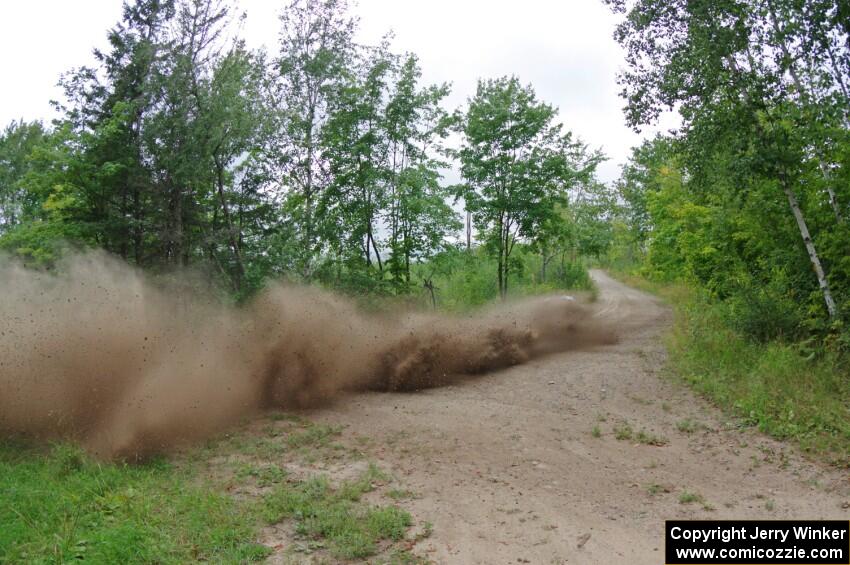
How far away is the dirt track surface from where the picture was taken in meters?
5.45

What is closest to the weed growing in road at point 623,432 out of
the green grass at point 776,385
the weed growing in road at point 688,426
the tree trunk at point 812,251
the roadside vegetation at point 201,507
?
the weed growing in road at point 688,426

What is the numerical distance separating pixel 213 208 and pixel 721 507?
700 inches

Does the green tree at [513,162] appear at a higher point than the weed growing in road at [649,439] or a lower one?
higher

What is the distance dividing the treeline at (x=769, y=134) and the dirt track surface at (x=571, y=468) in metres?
3.69

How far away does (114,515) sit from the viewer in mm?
6113

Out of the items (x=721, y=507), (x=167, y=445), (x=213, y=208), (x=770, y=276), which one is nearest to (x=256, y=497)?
(x=167, y=445)

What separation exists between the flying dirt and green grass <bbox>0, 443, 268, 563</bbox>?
75cm

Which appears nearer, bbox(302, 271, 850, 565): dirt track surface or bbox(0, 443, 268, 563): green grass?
bbox(0, 443, 268, 563): green grass

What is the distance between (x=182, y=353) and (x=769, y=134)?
500 inches

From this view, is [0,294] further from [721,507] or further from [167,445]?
[721,507]

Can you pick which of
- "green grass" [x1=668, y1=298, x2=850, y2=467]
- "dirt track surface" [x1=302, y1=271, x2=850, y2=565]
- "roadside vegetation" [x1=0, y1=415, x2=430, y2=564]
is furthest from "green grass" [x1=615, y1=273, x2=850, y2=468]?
"roadside vegetation" [x1=0, y1=415, x2=430, y2=564]

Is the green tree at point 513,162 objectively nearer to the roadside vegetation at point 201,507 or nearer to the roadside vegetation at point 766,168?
the roadside vegetation at point 766,168

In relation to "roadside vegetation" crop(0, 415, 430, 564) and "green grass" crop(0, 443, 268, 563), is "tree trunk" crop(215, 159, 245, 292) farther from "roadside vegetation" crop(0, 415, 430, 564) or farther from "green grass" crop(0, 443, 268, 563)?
"green grass" crop(0, 443, 268, 563)

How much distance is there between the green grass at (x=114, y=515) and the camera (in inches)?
206
